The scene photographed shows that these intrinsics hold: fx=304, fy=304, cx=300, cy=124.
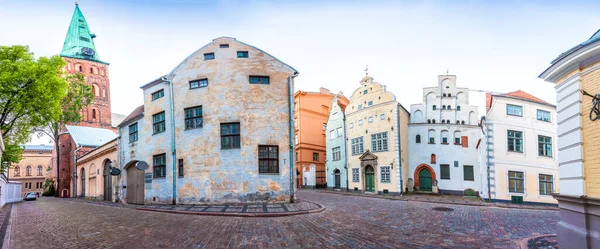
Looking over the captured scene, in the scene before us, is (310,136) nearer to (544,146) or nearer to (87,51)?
(544,146)

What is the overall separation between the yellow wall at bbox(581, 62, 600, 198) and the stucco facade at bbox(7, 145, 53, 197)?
87864mm

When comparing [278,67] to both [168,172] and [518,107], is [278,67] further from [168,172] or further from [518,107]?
[518,107]

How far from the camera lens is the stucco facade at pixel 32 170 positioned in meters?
68.1

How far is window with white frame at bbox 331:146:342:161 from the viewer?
3416 cm

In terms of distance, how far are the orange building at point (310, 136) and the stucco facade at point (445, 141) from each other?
14.8 meters

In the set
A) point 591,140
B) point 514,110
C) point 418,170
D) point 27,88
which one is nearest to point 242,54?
point 591,140

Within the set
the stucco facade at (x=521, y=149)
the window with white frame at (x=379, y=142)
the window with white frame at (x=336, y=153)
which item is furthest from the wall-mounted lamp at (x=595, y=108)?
the window with white frame at (x=336, y=153)

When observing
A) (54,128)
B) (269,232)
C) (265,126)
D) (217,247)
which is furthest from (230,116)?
(54,128)

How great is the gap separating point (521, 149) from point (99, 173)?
3399cm

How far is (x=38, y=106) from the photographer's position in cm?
2330

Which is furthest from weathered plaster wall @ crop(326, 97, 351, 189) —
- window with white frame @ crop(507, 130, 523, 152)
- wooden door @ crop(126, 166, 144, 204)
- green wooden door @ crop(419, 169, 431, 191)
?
wooden door @ crop(126, 166, 144, 204)

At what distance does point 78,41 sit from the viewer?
6306cm

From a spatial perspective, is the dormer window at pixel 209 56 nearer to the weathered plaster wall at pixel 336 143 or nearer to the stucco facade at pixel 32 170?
the weathered plaster wall at pixel 336 143

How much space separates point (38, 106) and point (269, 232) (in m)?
24.2
